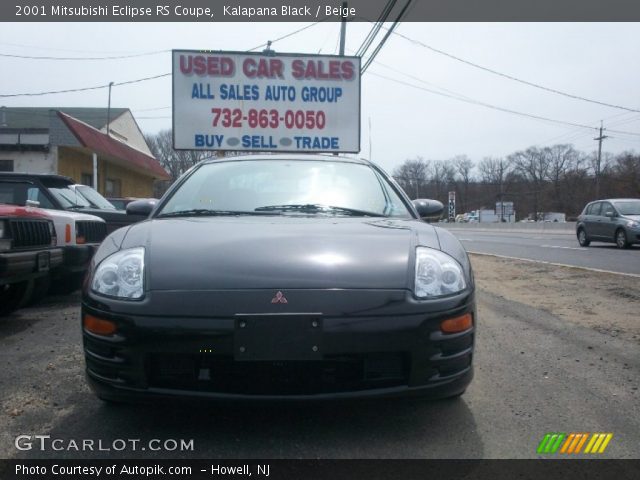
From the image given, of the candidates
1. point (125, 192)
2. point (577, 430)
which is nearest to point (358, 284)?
point (577, 430)

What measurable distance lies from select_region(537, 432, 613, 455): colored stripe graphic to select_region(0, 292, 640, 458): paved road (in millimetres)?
39

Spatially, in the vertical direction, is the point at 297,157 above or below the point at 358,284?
above

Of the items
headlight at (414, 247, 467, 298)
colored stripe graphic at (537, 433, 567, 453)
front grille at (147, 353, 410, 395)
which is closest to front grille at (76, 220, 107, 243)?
front grille at (147, 353, 410, 395)

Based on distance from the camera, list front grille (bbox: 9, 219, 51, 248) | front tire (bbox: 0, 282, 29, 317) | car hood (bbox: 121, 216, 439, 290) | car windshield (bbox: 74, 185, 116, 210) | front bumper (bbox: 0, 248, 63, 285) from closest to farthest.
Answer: car hood (bbox: 121, 216, 439, 290), front bumper (bbox: 0, 248, 63, 285), front grille (bbox: 9, 219, 51, 248), front tire (bbox: 0, 282, 29, 317), car windshield (bbox: 74, 185, 116, 210)

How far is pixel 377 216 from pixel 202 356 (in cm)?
142

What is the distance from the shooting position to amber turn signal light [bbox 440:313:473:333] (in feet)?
7.82

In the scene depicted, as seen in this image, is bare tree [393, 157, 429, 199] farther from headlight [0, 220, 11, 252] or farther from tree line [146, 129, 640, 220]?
headlight [0, 220, 11, 252]

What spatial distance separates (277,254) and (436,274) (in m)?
0.71

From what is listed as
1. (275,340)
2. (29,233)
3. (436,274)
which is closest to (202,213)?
(275,340)

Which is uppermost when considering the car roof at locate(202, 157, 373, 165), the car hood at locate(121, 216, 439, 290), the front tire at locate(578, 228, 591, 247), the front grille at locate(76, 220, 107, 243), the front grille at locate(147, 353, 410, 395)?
the car roof at locate(202, 157, 373, 165)

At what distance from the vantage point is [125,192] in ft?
92.9

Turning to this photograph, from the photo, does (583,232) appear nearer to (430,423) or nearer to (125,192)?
(430,423)

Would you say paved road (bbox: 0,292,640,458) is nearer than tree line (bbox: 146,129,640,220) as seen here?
Yes

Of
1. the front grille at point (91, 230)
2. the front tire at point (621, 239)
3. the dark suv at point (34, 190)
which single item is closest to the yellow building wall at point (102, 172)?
the dark suv at point (34, 190)
